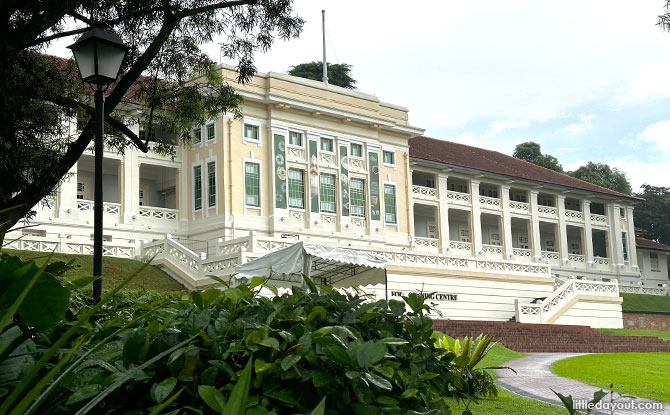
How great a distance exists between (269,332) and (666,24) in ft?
26.1

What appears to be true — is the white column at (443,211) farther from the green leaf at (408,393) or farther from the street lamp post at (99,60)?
the green leaf at (408,393)

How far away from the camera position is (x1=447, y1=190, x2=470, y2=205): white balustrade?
39.5m

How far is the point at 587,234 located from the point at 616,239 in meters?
2.30

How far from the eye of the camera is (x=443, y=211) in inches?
1529

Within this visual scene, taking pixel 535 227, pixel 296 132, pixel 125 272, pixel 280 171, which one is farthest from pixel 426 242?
pixel 125 272

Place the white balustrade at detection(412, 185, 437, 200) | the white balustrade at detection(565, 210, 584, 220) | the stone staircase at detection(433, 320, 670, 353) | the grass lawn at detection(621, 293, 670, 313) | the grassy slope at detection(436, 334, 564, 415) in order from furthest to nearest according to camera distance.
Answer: the white balustrade at detection(565, 210, 584, 220) < the grass lawn at detection(621, 293, 670, 313) < the white balustrade at detection(412, 185, 437, 200) < the stone staircase at detection(433, 320, 670, 353) < the grassy slope at detection(436, 334, 564, 415)

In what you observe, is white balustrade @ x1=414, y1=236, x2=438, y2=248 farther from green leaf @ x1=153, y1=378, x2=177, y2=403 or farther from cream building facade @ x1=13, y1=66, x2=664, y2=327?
green leaf @ x1=153, y1=378, x2=177, y2=403

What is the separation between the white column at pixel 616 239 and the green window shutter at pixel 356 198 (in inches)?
750

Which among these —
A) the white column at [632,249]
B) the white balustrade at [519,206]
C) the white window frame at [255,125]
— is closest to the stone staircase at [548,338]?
the white window frame at [255,125]

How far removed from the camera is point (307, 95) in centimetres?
3256

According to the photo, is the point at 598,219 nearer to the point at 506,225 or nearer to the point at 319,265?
the point at 506,225

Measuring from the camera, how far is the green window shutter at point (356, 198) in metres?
33.5

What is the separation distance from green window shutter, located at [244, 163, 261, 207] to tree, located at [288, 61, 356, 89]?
14695 millimetres

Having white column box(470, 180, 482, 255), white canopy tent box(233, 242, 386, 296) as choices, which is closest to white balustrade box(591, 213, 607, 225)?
white column box(470, 180, 482, 255)
